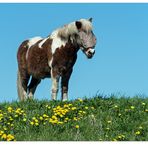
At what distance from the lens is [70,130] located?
43.4 feet

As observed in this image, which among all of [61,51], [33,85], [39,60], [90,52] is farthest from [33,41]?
[90,52]

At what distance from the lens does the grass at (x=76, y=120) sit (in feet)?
42.2

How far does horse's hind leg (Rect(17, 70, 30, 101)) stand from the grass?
4986 mm

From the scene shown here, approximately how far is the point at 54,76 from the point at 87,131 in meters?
4.99

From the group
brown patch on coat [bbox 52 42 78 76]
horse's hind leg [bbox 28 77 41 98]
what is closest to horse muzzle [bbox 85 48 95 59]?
brown patch on coat [bbox 52 42 78 76]

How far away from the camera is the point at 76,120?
13.9 metres

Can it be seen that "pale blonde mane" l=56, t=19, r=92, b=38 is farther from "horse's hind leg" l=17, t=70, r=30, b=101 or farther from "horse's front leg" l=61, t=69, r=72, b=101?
"horse's hind leg" l=17, t=70, r=30, b=101

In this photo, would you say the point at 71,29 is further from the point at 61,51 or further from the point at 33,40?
the point at 33,40

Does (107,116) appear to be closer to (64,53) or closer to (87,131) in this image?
(87,131)

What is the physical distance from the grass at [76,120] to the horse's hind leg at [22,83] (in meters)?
4.99

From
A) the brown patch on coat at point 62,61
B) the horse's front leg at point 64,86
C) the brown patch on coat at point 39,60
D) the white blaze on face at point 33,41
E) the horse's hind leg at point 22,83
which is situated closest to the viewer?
the brown patch on coat at point 62,61

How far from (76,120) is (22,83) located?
736cm

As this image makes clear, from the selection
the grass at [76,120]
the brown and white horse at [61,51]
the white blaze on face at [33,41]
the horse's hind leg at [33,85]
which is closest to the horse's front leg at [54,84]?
the brown and white horse at [61,51]

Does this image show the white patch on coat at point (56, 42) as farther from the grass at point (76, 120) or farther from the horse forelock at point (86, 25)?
the grass at point (76, 120)
